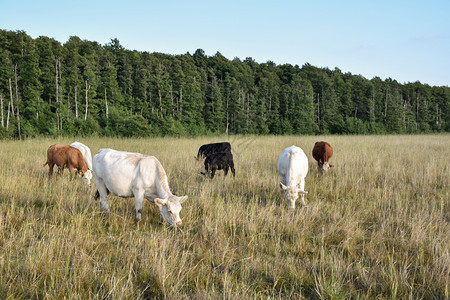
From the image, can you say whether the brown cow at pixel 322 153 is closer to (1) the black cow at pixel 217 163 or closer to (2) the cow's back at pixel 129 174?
(1) the black cow at pixel 217 163

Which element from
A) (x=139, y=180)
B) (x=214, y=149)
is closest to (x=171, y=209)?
(x=139, y=180)

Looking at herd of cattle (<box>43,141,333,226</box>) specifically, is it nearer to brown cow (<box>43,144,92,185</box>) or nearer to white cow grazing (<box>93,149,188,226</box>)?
white cow grazing (<box>93,149,188,226</box>)

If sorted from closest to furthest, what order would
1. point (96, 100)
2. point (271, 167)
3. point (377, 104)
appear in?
point (271, 167), point (96, 100), point (377, 104)

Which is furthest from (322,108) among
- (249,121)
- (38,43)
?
(38,43)

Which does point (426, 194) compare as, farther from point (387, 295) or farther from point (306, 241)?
point (387, 295)

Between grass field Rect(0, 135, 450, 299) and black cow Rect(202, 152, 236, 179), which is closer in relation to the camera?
grass field Rect(0, 135, 450, 299)

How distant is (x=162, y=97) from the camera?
37.8m

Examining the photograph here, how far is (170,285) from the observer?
2.87m

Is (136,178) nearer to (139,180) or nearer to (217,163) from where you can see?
(139,180)

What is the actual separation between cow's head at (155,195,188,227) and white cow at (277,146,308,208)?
2.12m

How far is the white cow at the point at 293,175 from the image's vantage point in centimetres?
535

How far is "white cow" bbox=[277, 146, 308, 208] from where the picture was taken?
535cm

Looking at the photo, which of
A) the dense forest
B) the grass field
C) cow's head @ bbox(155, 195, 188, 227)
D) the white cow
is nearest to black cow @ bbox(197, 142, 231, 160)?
the white cow

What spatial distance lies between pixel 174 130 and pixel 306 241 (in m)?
26.6
